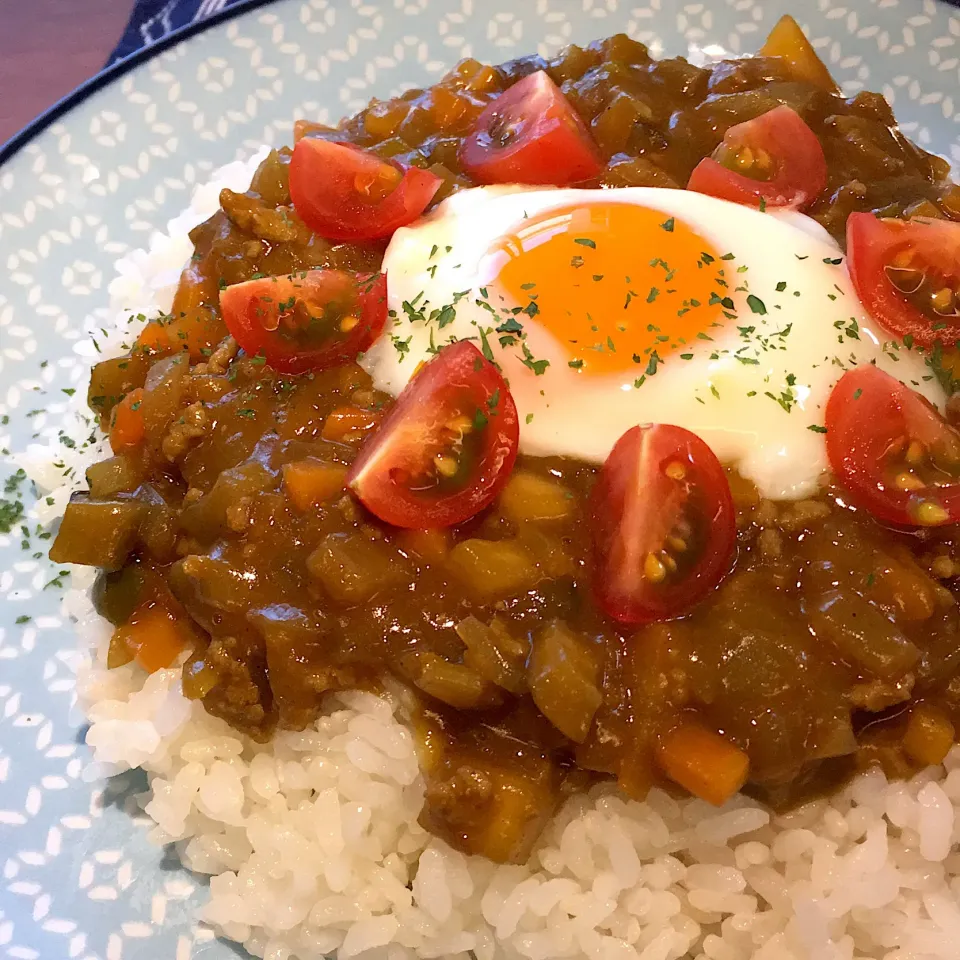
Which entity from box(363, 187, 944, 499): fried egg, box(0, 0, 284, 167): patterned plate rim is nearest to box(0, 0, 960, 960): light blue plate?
box(0, 0, 284, 167): patterned plate rim

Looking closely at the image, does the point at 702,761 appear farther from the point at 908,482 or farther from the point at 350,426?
the point at 350,426

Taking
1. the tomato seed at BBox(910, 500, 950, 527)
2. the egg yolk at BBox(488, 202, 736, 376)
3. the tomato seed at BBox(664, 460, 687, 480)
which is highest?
the egg yolk at BBox(488, 202, 736, 376)

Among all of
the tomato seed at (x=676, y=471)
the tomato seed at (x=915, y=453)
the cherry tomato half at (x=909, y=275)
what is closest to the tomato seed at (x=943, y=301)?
the cherry tomato half at (x=909, y=275)

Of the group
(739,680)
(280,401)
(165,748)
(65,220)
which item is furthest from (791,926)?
(65,220)

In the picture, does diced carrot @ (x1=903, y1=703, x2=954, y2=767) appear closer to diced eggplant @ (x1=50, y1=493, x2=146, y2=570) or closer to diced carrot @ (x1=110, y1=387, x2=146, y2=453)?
diced eggplant @ (x1=50, y1=493, x2=146, y2=570)

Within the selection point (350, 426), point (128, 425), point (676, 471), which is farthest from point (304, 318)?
point (676, 471)

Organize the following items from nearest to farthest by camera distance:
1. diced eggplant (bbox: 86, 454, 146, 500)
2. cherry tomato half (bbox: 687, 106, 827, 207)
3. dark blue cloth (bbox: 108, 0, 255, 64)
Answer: diced eggplant (bbox: 86, 454, 146, 500) < cherry tomato half (bbox: 687, 106, 827, 207) < dark blue cloth (bbox: 108, 0, 255, 64)
